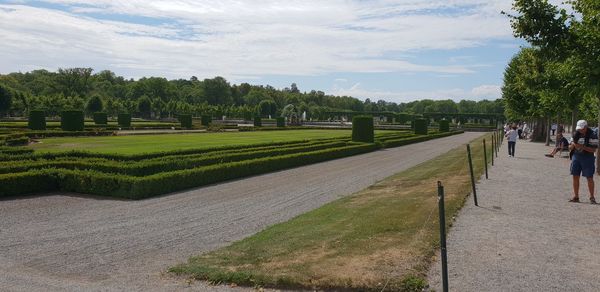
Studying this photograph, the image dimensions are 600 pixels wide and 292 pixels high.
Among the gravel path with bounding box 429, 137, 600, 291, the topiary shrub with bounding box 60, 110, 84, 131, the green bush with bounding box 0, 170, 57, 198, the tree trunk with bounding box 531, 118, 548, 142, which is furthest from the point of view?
the tree trunk with bounding box 531, 118, 548, 142

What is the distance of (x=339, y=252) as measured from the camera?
6.67 metres

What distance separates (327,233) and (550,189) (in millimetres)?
7138

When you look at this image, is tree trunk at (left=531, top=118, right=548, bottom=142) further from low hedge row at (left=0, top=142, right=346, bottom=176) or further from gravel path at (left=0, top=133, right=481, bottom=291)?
low hedge row at (left=0, top=142, right=346, bottom=176)

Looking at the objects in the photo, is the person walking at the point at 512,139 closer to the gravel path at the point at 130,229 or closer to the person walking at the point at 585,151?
the gravel path at the point at 130,229

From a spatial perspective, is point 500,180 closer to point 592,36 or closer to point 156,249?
point 592,36

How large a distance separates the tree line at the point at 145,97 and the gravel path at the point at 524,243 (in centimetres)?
6012

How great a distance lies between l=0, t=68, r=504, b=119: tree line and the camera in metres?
72.8

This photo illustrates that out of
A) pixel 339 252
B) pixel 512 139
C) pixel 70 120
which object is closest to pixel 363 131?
pixel 512 139

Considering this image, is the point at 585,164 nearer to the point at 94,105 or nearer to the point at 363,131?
the point at 363,131

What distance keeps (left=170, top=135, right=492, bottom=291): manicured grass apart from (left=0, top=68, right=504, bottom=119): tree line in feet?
203

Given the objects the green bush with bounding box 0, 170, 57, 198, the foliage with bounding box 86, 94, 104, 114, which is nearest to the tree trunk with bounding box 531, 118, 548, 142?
the green bush with bounding box 0, 170, 57, 198

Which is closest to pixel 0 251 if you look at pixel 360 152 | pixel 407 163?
pixel 407 163

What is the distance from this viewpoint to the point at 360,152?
2800cm

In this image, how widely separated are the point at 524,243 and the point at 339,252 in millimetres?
2645
